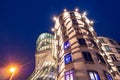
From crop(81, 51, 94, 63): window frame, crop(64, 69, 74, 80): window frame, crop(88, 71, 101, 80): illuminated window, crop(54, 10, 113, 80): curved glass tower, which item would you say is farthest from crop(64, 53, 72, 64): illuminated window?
crop(88, 71, 101, 80): illuminated window

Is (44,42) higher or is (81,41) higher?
(44,42)

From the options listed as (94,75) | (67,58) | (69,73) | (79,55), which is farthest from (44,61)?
(94,75)

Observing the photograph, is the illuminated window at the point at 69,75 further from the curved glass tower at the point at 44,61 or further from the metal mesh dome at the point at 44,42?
the metal mesh dome at the point at 44,42

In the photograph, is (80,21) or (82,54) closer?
(82,54)

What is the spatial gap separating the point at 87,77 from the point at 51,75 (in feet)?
81.0

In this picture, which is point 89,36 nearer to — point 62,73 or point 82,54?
point 82,54

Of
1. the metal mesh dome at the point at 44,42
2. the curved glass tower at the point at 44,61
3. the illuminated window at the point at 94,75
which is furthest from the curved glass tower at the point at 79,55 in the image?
the metal mesh dome at the point at 44,42

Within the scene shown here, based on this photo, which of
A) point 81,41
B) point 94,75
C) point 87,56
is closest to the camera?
point 94,75

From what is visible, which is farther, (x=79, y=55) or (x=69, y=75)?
(x=79, y=55)

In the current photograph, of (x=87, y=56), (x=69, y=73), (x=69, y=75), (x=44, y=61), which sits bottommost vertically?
(x=69, y=75)

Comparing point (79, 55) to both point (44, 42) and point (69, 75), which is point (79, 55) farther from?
point (44, 42)

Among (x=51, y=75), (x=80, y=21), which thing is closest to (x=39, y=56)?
(x=51, y=75)

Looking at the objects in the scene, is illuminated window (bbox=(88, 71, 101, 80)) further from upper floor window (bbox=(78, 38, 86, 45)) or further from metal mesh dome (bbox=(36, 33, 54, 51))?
metal mesh dome (bbox=(36, 33, 54, 51))

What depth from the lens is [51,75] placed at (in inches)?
1818
